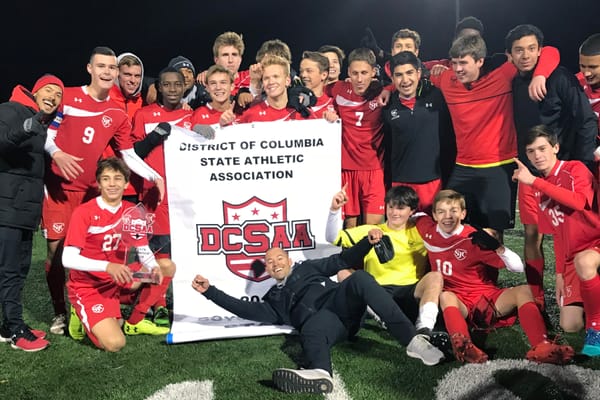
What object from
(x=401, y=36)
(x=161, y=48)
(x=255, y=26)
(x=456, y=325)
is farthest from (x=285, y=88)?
(x=255, y=26)

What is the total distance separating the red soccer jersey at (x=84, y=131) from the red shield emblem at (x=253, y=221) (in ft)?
3.05

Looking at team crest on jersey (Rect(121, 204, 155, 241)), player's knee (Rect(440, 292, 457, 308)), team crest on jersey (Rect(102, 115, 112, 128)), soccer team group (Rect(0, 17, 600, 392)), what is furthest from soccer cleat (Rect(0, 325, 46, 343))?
player's knee (Rect(440, 292, 457, 308))

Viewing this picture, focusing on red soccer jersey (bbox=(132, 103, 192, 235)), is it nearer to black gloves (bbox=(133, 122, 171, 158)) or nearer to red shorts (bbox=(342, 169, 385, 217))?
black gloves (bbox=(133, 122, 171, 158))

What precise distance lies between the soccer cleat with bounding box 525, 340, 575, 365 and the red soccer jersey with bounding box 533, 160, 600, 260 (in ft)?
2.40

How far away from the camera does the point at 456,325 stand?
2.94 metres

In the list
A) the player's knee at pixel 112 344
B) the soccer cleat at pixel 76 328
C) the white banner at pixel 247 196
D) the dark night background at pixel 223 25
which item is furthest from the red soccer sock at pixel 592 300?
the dark night background at pixel 223 25

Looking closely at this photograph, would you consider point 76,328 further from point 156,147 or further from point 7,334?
point 156,147

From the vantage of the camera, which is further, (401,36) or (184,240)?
(401,36)

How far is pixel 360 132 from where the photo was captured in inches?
162

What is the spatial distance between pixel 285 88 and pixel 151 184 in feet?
3.82

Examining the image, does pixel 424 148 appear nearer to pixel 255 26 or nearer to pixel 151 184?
pixel 151 184

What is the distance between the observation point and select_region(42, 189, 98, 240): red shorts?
3.66 m

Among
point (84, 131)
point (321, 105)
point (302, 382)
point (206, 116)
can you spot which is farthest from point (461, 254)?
point (84, 131)

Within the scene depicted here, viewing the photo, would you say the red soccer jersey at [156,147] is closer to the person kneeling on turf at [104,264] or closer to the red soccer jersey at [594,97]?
the person kneeling on turf at [104,264]
